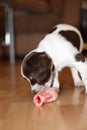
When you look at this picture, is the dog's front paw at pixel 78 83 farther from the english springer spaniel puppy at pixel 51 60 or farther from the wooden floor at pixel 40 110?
the english springer spaniel puppy at pixel 51 60

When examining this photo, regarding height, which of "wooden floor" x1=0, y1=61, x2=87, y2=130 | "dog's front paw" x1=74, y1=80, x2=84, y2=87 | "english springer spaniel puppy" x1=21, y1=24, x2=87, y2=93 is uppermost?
"english springer spaniel puppy" x1=21, y1=24, x2=87, y2=93

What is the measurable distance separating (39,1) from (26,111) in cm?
158

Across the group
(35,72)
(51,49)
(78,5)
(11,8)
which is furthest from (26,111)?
(78,5)

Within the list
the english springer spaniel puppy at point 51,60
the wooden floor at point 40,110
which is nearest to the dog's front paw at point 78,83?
the wooden floor at point 40,110

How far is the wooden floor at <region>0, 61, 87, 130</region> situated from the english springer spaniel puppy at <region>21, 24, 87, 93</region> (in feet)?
0.33

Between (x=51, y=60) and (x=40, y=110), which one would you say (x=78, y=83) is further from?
(x=40, y=110)

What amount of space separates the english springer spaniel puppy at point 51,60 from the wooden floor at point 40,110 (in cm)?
10

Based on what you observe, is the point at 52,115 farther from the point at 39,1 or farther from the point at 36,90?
the point at 39,1

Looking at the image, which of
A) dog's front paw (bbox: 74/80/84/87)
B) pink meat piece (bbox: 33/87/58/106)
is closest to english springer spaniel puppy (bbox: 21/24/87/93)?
pink meat piece (bbox: 33/87/58/106)

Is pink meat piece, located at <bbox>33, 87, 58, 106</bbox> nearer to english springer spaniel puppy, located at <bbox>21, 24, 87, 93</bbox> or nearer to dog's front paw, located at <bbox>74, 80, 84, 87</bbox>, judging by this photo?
english springer spaniel puppy, located at <bbox>21, 24, 87, 93</bbox>

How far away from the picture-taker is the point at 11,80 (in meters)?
2.02

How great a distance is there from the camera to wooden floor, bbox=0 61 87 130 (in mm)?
1184

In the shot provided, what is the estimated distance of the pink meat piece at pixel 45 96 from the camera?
4.75ft

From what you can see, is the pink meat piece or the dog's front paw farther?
the dog's front paw
